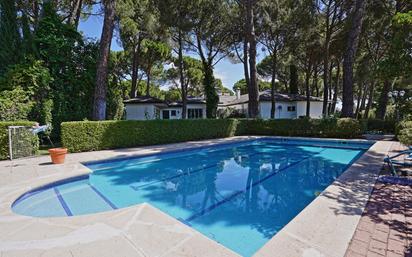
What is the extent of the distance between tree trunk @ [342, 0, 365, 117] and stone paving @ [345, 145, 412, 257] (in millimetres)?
11278

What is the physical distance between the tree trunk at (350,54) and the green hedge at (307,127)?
95cm

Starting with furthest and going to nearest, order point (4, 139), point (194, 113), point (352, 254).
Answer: point (194, 113)
point (4, 139)
point (352, 254)

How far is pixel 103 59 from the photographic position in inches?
447

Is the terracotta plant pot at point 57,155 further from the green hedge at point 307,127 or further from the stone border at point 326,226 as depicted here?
the green hedge at point 307,127

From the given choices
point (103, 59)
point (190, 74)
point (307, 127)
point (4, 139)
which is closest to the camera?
point (4, 139)

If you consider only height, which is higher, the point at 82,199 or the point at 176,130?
the point at 176,130

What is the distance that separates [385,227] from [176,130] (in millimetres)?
11356

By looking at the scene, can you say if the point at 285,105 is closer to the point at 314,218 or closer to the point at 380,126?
the point at 380,126

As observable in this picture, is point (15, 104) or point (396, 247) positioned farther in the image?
point (15, 104)

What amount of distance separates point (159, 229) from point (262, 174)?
18.3 ft

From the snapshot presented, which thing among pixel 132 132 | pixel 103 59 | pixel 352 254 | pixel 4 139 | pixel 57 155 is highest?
pixel 103 59

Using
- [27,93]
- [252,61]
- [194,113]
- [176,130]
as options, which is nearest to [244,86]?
[194,113]

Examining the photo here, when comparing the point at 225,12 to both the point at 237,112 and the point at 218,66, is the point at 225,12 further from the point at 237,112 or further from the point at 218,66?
the point at 237,112

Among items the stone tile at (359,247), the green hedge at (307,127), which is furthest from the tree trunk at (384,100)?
the stone tile at (359,247)
